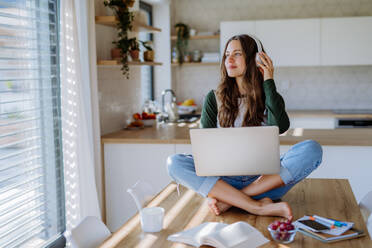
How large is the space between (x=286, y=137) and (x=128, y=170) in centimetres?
124

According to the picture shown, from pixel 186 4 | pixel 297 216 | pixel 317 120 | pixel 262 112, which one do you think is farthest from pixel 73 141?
pixel 186 4

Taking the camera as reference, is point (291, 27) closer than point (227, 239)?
No

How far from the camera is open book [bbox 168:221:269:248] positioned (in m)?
1.63

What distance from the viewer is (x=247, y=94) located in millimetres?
2512

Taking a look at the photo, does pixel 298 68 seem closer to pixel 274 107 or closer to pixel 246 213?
pixel 274 107

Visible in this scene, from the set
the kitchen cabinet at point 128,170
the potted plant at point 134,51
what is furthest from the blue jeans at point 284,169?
the potted plant at point 134,51

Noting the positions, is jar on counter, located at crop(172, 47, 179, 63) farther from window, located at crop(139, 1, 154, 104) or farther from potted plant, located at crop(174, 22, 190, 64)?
window, located at crop(139, 1, 154, 104)

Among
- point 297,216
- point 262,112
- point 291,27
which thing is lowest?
point 297,216

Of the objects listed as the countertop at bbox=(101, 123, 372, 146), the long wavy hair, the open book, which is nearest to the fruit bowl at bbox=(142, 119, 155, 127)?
the countertop at bbox=(101, 123, 372, 146)

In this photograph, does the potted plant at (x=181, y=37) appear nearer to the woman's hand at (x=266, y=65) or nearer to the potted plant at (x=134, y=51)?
the potted plant at (x=134, y=51)

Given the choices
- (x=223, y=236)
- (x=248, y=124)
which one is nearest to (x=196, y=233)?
(x=223, y=236)

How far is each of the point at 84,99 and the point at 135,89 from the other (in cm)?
111

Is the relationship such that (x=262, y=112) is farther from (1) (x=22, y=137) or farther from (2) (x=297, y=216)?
(1) (x=22, y=137)

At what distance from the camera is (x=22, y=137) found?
8.60ft
